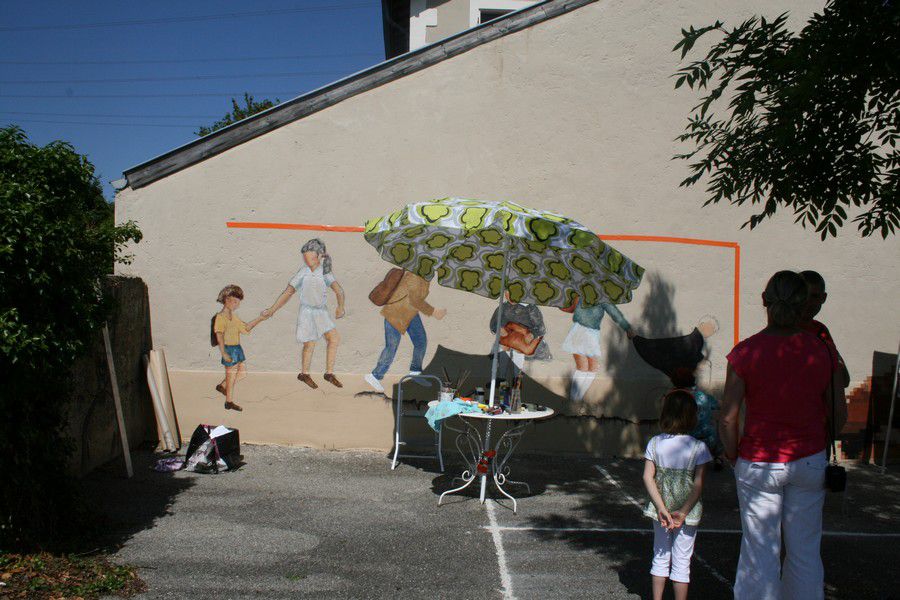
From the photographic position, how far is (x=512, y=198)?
9.12 meters

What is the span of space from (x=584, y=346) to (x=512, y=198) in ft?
6.27

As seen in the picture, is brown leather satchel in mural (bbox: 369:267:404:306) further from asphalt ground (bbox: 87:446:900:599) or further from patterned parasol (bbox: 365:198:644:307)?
asphalt ground (bbox: 87:446:900:599)

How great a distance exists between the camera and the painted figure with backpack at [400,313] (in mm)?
8930

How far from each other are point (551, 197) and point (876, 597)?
5.42m

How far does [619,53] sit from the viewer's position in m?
9.26

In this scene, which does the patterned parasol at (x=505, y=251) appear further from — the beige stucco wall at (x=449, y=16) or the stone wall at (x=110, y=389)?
the beige stucco wall at (x=449, y=16)

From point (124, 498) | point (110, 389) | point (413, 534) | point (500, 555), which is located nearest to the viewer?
point (500, 555)

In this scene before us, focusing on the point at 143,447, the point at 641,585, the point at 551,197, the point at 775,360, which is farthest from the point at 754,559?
the point at 143,447

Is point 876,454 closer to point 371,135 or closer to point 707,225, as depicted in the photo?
point 707,225

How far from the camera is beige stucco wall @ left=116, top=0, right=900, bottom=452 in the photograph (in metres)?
8.75

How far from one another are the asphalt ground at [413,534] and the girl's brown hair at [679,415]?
3.97 ft

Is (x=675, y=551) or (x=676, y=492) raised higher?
(x=676, y=492)

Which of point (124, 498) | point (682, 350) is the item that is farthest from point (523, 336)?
point (124, 498)

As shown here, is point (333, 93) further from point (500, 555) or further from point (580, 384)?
point (500, 555)
